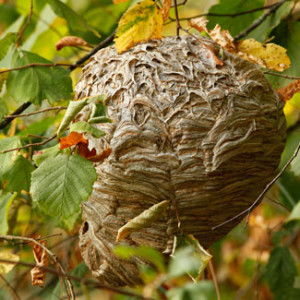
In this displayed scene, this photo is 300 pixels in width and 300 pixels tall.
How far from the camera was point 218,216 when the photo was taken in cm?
156

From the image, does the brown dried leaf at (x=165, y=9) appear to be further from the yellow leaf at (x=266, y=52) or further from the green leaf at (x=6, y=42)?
the green leaf at (x=6, y=42)

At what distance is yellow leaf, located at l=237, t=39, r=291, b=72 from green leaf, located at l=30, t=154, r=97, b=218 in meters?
0.72

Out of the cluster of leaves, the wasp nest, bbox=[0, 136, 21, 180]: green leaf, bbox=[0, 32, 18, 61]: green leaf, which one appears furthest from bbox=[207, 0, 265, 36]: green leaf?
bbox=[0, 136, 21, 180]: green leaf

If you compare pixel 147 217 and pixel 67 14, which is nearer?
pixel 147 217

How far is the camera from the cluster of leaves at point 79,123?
1353 millimetres

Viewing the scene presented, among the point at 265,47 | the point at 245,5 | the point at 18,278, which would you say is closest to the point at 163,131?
the point at 265,47

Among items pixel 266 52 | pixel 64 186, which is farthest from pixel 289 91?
pixel 64 186

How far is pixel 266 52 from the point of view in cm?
175

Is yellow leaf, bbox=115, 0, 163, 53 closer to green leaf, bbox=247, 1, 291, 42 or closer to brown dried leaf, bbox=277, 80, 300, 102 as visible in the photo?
brown dried leaf, bbox=277, 80, 300, 102

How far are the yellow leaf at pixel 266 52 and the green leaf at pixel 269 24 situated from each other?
48 cm

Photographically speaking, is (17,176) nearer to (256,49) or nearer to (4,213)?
(4,213)

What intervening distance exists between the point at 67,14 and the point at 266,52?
873 millimetres

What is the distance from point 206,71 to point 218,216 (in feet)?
1.46

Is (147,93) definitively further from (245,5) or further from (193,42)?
(245,5)
